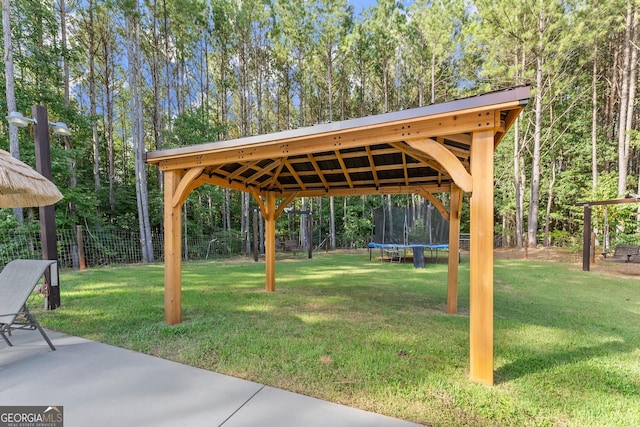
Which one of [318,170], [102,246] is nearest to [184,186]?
[318,170]

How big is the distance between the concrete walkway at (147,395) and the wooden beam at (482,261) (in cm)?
96

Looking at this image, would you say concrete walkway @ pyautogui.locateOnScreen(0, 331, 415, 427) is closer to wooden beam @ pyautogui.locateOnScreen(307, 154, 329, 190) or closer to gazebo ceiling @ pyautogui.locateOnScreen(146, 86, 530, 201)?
gazebo ceiling @ pyautogui.locateOnScreen(146, 86, 530, 201)

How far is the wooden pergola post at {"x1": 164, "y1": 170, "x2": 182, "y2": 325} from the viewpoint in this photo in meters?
3.74

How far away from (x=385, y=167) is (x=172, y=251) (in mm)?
3268

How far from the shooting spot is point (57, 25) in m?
10.5

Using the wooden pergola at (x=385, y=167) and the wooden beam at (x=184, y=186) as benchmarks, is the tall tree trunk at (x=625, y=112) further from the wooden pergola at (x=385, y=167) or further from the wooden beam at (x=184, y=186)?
the wooden beam at (x=184, y=186)

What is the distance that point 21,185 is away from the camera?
9.07 ft

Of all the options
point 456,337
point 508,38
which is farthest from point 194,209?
point 508,38

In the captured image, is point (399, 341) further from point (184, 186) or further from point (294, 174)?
point (184, 186)

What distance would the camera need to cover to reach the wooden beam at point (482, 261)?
2328 millimetres

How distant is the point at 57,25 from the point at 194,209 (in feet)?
27.9

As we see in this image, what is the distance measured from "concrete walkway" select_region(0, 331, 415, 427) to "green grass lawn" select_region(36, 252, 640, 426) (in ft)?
0.49

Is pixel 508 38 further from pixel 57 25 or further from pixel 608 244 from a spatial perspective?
pixel 57 25

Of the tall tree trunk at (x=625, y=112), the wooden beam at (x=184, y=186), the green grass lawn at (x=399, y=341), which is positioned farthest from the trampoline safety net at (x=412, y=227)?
the wooden beam at (x=184, y=186)
